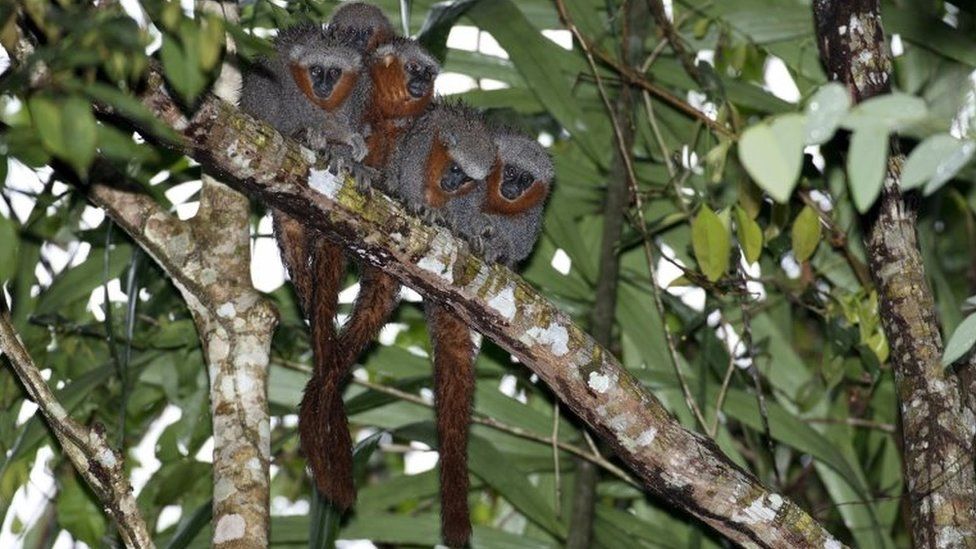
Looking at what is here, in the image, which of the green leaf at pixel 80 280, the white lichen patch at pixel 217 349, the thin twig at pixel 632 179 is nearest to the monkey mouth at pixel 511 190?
the thin twig at pixel 632 179

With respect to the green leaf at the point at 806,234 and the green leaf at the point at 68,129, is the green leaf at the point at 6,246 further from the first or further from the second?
the green leaf at the point at 806,234

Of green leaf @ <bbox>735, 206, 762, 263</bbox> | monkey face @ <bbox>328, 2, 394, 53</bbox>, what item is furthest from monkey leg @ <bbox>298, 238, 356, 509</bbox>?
green leaf @ <bbox>735, 206, 762, 263</bbox>

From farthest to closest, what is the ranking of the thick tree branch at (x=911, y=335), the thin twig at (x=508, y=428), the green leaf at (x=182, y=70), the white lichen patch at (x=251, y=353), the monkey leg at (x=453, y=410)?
the thin twig at (x=508, y=428) < the monkey leg at (x=453, y=410) < the white lichen patch at (x=251, y=353) < the thick tree branch at (x=911, y=335) < the green leaf at (x=182, y=70)

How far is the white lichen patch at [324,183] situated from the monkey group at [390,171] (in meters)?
0.60

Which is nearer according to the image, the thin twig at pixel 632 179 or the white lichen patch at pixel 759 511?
the white lichen patch at pixel 759 511

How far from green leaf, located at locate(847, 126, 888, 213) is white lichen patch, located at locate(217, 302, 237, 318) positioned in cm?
237

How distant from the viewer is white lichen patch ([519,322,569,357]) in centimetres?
318

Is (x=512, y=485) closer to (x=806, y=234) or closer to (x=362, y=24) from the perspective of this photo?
(x=806, y=234)

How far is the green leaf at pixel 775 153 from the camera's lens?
1.51 metres

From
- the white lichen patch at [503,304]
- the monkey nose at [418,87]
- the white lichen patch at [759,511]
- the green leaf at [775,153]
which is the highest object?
the monkey nose at [418,87]

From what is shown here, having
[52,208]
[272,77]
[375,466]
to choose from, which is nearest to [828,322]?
[272,77]

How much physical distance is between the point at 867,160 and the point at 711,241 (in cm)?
209

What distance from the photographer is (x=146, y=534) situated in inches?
114

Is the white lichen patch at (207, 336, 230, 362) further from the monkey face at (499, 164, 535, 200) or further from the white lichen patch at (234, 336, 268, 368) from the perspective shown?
the monkey face at (499, 164, 535, 200)
